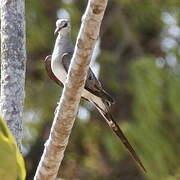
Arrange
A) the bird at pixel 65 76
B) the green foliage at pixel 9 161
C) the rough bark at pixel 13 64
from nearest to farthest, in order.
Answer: the green foliage at pixel 9 161 < the rough bark at pixel 13 64 < the bird at pixel 65 76

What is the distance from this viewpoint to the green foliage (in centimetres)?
77

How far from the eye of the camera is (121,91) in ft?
18.1

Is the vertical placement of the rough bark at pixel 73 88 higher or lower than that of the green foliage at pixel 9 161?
lower

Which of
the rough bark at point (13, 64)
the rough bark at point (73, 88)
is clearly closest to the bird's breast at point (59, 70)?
the rough bark at point (13, 64)

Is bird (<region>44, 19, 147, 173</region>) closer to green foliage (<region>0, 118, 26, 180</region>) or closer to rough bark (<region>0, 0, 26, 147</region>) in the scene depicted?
rough bark (<region>0, 0, 26, 147</region>)

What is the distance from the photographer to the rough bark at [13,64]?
1.56 metres

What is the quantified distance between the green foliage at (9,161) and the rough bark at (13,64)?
732 millimetres

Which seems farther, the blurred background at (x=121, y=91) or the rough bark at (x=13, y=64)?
the blurred background at (x=121, y=91)

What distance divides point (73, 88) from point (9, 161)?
609 mm

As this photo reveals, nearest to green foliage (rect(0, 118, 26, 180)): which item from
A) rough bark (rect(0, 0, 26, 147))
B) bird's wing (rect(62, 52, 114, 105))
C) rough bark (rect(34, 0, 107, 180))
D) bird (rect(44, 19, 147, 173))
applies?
rough bark (rect(34, 0, 107, 180))

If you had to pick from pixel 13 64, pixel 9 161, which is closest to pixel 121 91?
pixel 13 64

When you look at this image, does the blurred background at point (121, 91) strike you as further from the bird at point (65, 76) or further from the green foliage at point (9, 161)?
the green foliage at point (9, 161)

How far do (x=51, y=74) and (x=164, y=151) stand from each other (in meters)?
1.92

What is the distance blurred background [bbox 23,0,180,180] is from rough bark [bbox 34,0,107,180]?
3.07m
